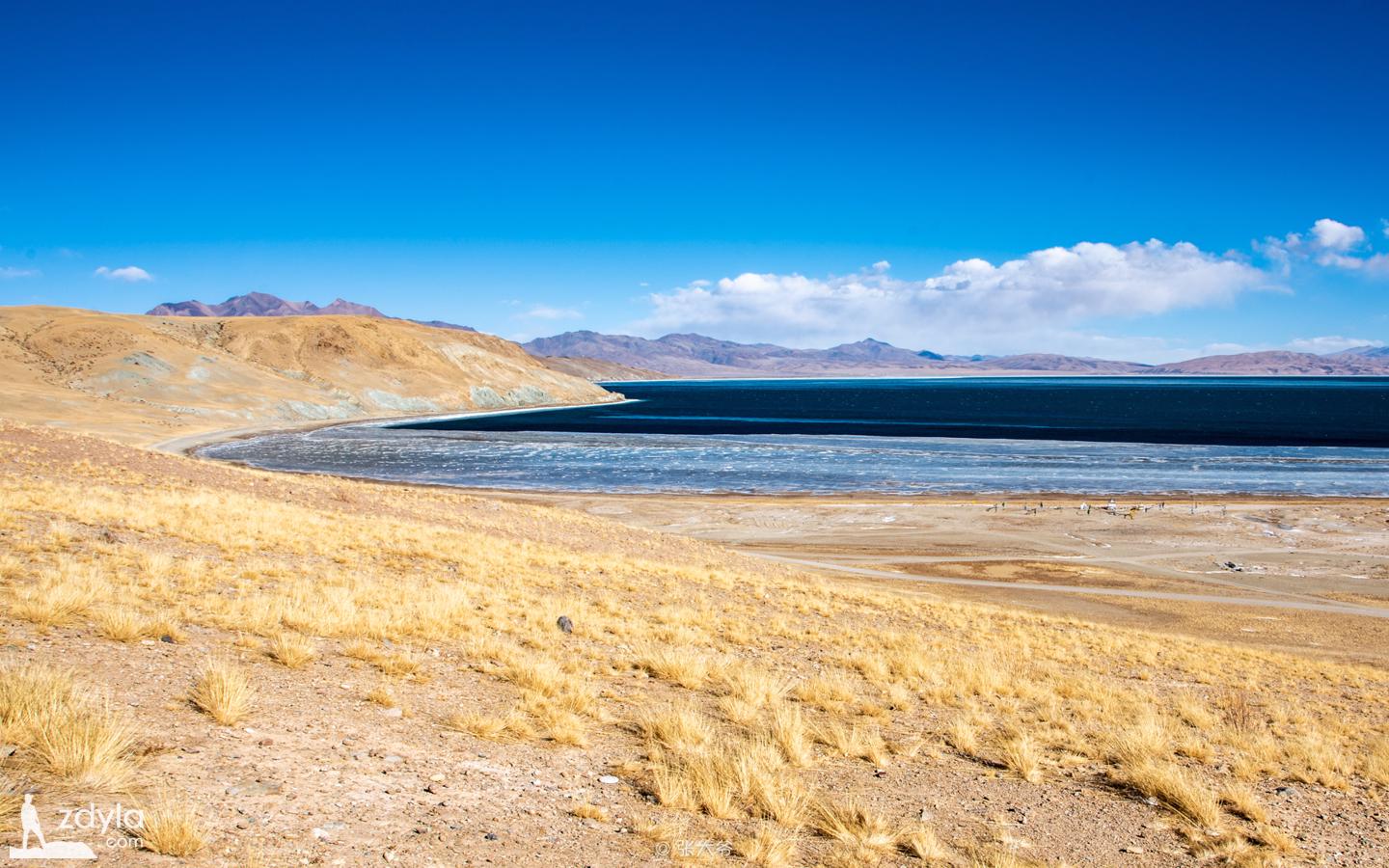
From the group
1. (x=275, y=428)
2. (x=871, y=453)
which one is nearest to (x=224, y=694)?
(x=871, y=453)

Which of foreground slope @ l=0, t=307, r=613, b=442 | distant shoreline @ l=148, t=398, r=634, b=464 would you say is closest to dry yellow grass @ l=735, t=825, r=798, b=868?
distant shoreline @ l=148, t=398, r=634, b=464

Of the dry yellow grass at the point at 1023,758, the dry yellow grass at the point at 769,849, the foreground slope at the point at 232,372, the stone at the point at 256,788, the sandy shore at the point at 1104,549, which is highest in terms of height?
the foreground slope at the point at 232,372

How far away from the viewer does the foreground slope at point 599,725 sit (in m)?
5.75

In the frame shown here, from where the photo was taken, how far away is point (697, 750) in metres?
7.56

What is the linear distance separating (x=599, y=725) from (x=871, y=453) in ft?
204

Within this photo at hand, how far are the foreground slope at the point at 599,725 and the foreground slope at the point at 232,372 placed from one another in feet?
225

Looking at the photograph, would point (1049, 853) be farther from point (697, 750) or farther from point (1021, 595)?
point (1021, 595)

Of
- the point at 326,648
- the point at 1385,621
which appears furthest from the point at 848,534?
the point at 326,648

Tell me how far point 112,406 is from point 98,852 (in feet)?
312

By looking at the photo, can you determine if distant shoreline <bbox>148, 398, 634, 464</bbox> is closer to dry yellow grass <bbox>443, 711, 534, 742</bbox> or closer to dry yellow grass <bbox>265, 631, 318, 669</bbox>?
dry yellow grass <bbox>265, 631, 318, 669</bbox>

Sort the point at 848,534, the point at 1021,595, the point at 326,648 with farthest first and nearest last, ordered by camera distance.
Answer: the point at 848,534
the point at 1021,595
the point at 326,648

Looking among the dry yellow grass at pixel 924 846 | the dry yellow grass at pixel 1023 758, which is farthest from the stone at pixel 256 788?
the dry yellow grass at pixel 1023 758

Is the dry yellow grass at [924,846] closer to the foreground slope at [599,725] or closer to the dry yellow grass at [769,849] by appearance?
the foreground slope at [599,725]

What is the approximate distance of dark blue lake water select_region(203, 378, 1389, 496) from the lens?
5150 cm
